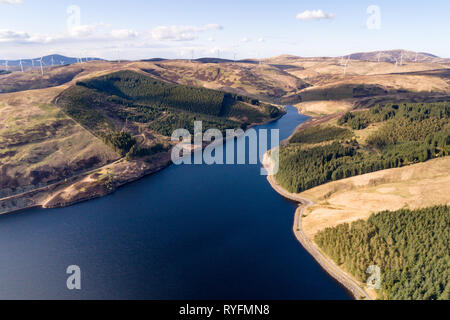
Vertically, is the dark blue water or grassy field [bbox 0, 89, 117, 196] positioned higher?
grassy field [bbox 0, 89, 117, 196]

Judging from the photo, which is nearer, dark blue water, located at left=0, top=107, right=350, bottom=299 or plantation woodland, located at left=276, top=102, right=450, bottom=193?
dark blue water, located at left=0, top=107, right=350, bottom=299

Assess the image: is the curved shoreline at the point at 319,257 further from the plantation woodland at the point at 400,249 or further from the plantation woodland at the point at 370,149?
the plantation woodland at the point at 370,149

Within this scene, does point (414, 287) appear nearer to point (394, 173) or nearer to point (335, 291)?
point (335, 291)

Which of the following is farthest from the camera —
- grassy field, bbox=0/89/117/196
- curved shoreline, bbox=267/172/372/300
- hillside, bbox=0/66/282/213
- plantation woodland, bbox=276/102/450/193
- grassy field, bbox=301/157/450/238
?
grassy field, bbox=0/89/117/196

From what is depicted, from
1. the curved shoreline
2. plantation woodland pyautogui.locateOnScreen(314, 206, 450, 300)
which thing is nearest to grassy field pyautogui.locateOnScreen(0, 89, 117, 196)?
the curved shoreline

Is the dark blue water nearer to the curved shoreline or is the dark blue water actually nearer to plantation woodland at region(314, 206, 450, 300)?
the curved shoreline

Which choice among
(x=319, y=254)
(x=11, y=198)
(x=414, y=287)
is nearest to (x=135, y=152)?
(x=11, y=198)
